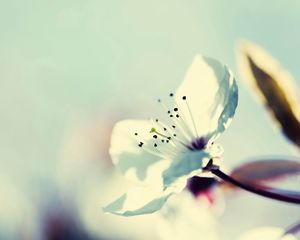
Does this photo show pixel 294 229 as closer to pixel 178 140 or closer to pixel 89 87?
pixel 178 140

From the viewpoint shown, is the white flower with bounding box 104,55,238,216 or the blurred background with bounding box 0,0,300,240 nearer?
the white flower with bounding box 104,55,238,216

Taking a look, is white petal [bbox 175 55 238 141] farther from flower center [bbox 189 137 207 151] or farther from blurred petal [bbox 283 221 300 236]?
blurred petal [bbox 283 221 300 236]

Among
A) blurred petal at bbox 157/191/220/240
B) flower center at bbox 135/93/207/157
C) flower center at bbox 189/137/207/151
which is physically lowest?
blurred petal at bbox 157/191/220/240

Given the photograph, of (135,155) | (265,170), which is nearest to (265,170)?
(265,170)

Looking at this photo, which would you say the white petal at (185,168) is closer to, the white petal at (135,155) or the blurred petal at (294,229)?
the white petal at (135,155)

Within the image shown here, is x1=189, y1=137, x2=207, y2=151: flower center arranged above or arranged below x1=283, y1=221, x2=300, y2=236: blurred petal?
above

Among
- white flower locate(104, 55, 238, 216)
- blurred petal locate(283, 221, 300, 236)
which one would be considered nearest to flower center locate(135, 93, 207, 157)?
white flower locate(104, 55, 238, 216)
